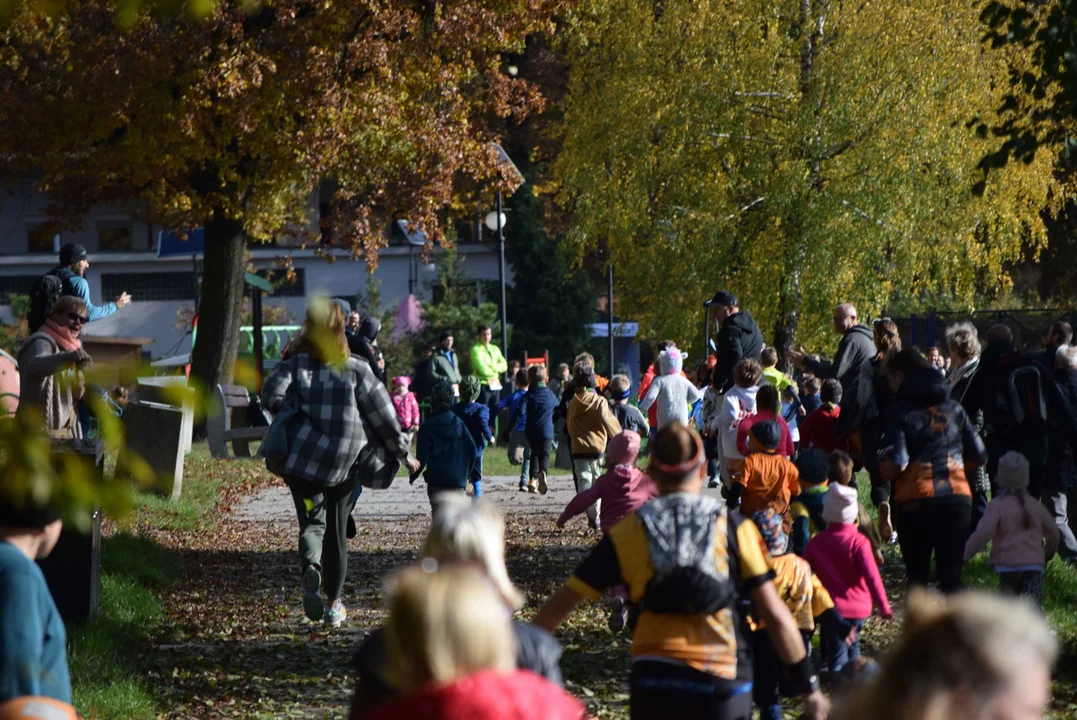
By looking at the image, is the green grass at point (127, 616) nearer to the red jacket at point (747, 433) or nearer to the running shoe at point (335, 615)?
the running shoe at point (335, 615)

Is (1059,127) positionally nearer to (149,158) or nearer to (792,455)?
(792,455)

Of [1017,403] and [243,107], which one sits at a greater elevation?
[243,107]

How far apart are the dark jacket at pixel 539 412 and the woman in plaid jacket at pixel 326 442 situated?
25.1ft

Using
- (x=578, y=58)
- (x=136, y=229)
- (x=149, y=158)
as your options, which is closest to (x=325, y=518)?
(x=149, y=158)

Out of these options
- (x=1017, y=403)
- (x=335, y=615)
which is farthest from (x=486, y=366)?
(x=335, y=615)

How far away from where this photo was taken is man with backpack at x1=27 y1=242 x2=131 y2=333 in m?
11.5

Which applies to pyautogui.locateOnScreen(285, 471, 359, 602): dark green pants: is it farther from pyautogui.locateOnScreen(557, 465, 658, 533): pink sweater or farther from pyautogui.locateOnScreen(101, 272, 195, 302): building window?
pyautogui.locateOnScreen(101, 272, 195, 302): building window

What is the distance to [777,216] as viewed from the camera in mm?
26719

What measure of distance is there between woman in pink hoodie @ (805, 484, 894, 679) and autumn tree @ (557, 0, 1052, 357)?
19.1 metres

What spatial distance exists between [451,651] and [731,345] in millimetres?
10057

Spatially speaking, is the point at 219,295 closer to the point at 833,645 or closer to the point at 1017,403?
the point at 1017,403

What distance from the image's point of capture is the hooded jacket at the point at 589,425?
47.2ft

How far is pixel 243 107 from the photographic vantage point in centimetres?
2100

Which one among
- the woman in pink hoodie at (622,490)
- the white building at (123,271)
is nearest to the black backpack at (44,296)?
the woman in pink hoodie at (622,490)
